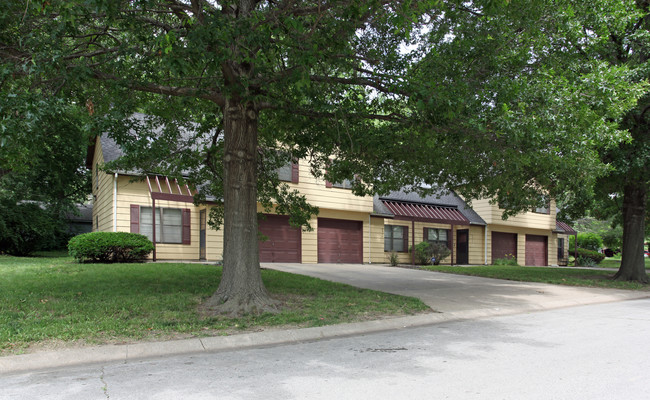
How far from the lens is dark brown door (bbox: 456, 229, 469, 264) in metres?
25.9

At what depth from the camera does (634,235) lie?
52.9ft

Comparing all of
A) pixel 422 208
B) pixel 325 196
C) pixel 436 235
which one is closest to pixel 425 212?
pixel 422 208

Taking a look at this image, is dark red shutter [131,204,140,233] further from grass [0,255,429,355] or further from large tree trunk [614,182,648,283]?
large tree trunk [614,182,648,283]

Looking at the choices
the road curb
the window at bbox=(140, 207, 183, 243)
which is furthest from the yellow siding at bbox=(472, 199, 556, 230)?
the road curb

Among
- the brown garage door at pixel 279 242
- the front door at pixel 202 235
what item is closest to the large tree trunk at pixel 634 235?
the brown garage door at pixel 279 242

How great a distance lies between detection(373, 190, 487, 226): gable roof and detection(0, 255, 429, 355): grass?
34.9 ft

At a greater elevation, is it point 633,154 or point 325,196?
point 633,154

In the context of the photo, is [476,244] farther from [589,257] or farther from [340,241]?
[589,257]

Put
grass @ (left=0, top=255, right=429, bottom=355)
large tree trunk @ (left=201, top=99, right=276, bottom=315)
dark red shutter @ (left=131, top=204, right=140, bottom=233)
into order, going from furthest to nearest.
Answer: dark red shutter @ (left=131, top=204, right=140, bottom=233)
large tree trunk @ (left=201, top=99, right=276, bottom=315)
grass @ (left=0, top=255, right=429, bottom=355)

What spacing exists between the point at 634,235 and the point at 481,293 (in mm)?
7999

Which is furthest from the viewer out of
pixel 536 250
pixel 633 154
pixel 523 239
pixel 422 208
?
pixel 536 250

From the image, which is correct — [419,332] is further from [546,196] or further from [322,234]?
[322,234]

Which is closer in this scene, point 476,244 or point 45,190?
point 45,190

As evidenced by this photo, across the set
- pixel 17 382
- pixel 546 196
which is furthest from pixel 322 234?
pixel 17 382
